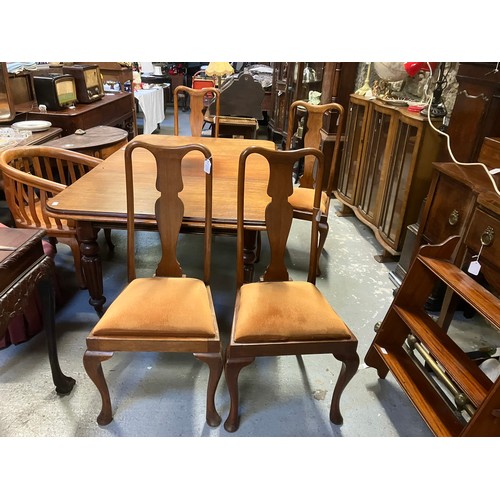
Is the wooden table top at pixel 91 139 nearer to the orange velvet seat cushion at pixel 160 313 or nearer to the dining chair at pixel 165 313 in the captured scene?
the dining chair at pixel 165 313

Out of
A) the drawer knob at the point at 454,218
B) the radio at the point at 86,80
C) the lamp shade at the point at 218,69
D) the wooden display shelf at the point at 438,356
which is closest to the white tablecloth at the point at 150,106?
the lamp shade at the point at 218,69

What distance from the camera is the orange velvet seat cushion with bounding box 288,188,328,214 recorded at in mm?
2412

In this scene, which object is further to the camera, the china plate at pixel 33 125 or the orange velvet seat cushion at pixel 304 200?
the china plate at pixel 33 125

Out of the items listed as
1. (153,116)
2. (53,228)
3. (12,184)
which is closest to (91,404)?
(53,228)

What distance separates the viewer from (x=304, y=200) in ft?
8.13

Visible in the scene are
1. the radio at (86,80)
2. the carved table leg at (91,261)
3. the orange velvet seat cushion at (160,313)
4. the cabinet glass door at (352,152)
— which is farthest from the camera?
the radio at (86,80)

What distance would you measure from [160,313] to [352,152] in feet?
8.93

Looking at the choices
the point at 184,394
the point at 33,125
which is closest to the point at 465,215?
the point at 184,394

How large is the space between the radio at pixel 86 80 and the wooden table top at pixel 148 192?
58.4 inches

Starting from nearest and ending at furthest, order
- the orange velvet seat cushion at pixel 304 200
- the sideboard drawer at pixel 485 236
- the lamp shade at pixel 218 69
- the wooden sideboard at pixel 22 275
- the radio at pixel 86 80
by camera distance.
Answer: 1. the wooden sideboard at pixel 22 275
2. the sideboard drawer at pixel 485 236
3. the orange velvet seat cushion at pixel 304 200
4. the radio at pixel 86 80
5. the lamp shade at pixel 218 69

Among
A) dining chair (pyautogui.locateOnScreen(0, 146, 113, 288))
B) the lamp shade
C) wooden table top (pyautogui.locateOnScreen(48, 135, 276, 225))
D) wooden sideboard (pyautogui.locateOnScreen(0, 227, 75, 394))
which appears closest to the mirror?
dining chair (pyautogui.locateOnScreen(0, 146, 113, 288))

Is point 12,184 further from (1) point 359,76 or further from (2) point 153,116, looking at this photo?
(2) point 153,116

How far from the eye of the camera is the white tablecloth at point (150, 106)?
210 inches

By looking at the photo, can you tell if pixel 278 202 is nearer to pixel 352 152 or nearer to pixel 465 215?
pixel 465 215
